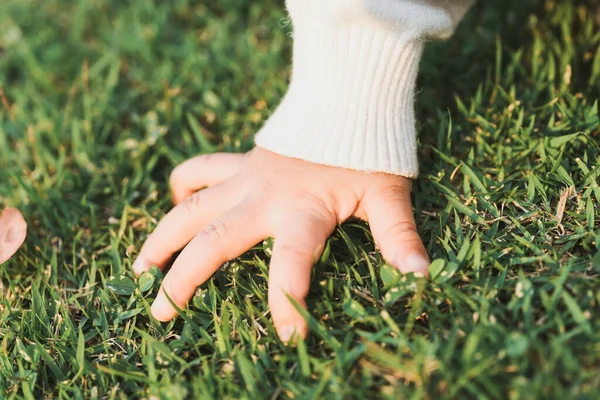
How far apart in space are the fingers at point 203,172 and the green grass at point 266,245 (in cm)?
13

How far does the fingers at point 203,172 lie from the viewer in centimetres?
167

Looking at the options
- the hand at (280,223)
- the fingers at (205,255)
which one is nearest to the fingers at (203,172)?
the hand at (280,223)

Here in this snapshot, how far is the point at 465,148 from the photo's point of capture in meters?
1.80

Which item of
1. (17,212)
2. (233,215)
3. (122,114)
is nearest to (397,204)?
(233,215)

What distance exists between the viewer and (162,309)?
144 centimetres

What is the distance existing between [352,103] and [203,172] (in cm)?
45

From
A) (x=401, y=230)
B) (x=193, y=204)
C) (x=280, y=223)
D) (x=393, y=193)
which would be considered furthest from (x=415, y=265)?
(x=193, y=204)

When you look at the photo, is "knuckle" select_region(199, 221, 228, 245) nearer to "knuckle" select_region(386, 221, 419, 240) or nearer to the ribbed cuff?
the ribbed cuff

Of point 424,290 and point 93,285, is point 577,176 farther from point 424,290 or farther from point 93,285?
point 93,285

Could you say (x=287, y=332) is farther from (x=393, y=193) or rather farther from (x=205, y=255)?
(x=393, y=193)

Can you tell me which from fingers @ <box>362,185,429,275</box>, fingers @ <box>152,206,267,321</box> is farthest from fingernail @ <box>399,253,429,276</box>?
fingers @ <box>152,206,267,321</box>

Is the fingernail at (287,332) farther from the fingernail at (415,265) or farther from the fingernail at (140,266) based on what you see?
the fingernail at (140,266)

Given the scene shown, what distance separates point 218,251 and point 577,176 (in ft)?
2.99

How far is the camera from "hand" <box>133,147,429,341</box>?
1.36 meters
